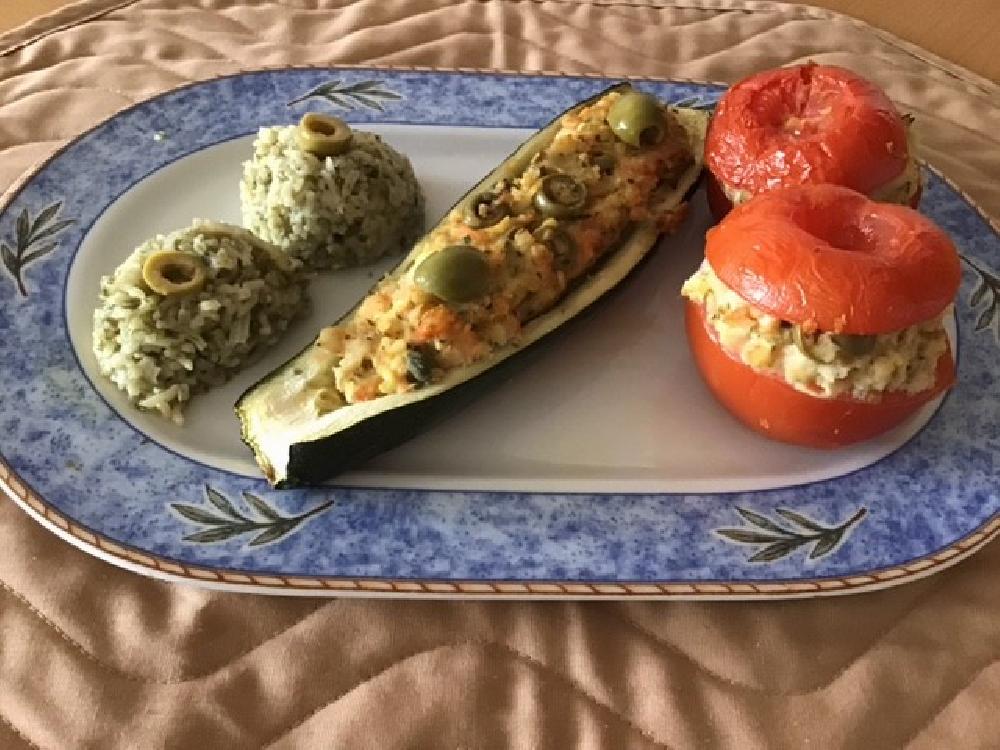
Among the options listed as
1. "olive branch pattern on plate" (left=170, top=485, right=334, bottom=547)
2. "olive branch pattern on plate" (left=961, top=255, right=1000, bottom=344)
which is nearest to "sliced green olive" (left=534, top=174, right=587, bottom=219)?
"olive branch pattern on plate" (left=170, top=485, right=334, bottom=547)

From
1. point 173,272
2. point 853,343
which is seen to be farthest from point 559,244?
point 173,272

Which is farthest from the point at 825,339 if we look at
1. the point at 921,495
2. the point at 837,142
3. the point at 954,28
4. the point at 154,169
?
the point at 954,28

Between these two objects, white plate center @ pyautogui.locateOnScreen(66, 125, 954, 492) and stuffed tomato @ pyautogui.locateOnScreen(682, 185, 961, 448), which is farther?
white plate center @ pyautogui.locateOnScreen(66, 125, 954, 492)

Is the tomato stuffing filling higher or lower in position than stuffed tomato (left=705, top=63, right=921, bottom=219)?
lower

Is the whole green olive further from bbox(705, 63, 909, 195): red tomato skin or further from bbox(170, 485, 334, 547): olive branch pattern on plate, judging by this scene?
bbox(705, 63, 909, 195): red tomato skin

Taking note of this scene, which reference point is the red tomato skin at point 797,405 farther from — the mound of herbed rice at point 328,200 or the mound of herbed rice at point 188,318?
the mound of herbed rice at point 188,318

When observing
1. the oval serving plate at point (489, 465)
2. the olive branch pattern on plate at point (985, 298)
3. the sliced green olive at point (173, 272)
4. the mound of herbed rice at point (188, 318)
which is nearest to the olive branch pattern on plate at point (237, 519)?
the oval serving plate at point (489, 465)
